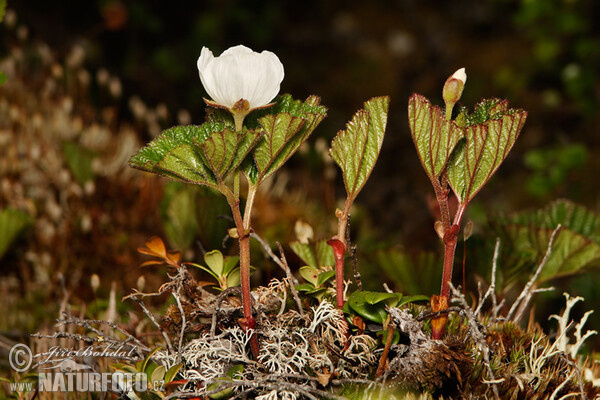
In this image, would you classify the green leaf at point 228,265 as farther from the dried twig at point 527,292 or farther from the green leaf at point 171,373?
the dried twig at point 527,292

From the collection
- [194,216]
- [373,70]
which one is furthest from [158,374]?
[373,70]

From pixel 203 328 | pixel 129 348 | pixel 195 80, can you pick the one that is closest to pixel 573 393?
pixel 203 328

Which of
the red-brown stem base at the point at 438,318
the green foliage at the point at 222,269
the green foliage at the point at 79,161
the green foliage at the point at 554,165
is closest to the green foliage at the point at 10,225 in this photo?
the green foliage at the point at 79,161

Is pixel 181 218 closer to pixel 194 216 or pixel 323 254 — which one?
pixel 194 216

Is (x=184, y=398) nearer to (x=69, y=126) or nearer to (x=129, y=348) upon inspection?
(x=129, y=348)

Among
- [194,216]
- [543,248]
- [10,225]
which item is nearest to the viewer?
[543,248]

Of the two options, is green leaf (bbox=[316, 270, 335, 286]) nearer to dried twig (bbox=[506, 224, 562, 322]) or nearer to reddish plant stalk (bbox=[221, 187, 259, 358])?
reddish plant stalk (bbox=[221, 187, 259, 358])
